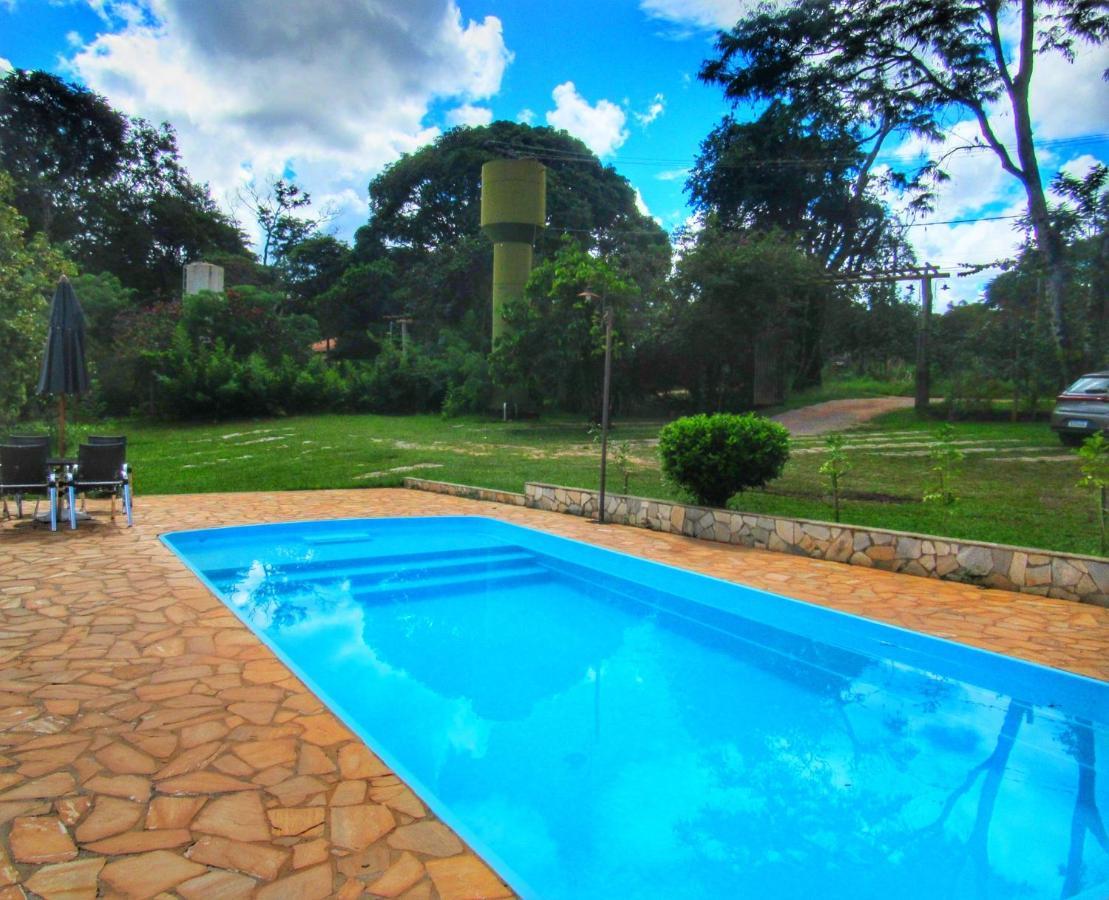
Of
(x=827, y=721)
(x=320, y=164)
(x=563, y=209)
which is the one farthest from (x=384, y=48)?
(x=563, y=209)

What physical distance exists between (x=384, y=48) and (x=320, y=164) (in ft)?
41.0

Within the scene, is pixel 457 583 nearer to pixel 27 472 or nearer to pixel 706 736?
pixel 706 736

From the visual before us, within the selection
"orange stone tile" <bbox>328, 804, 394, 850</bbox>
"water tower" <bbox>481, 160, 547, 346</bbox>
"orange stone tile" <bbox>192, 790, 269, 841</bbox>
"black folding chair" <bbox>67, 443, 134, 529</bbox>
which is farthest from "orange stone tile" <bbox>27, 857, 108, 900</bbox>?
"water tower" <bbox>481, 160, 547, 346</bbox>

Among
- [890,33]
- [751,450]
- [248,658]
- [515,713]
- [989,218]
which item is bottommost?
[515,713]

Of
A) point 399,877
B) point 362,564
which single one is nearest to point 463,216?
point 362,564

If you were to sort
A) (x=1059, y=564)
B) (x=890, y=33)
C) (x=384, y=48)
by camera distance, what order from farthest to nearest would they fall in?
(x=890, y=33)
(x=384, y=48)
(x=1059, y=564)

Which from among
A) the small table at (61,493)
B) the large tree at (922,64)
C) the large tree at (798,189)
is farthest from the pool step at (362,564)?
the large tree at (798,189)

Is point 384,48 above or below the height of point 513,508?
above

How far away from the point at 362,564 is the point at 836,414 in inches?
571

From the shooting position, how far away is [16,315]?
503 inches

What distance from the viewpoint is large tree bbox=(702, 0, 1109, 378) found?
14.1 m

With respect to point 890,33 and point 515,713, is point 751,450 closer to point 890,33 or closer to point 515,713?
point 515,713

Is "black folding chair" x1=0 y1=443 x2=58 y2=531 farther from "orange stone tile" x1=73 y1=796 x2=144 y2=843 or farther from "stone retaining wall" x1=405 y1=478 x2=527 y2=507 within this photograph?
"orange stone tile" x1=73 y1=796 x2=144 y2=843

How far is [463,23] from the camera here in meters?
12.7
